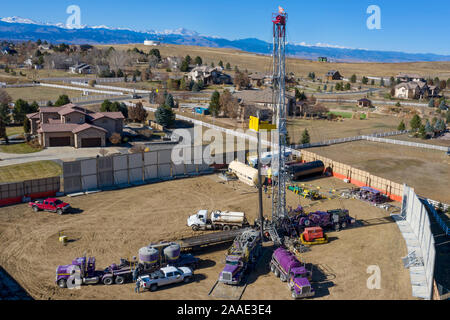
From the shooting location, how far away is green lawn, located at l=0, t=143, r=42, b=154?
139 ft

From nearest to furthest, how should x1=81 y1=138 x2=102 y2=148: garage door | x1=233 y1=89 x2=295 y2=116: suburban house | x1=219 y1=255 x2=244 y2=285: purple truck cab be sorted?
x1=219 y1=255 x2=244 y2=285: purple truck cab → x1=81 y1=138 x2=102 y2=148: garage door → x1=233 y1=89 x2=295 y2=116: suburban house

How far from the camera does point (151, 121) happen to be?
56625 mm

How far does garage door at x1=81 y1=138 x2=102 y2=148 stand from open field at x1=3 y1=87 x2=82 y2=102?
34.8m

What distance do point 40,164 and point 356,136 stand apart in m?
39.3

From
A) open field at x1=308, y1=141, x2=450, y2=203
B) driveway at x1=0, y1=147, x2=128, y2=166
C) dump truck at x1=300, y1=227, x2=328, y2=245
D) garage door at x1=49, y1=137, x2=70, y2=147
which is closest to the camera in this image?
dump truck at x1=300, y1=227, x2=328, y2=245

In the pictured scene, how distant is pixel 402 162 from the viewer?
138ft

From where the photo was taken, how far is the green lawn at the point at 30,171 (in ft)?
112

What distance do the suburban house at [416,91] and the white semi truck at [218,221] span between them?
84574 mm

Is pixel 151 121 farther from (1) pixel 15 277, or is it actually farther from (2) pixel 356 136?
(1) pixel 15 277

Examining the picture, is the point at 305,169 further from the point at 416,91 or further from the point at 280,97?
the point at 416,91

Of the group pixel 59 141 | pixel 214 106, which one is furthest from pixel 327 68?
pixel 59 141

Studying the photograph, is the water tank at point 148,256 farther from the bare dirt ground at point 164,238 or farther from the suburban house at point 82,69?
the suburban house at point 82,69

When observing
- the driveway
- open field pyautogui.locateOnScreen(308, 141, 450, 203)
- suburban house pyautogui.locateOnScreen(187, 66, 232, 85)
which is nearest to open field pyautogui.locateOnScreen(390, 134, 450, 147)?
open field pyautogui.locateOnScreen(308, 141, 450, 203)

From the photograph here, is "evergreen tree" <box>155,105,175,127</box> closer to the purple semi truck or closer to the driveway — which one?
the driveway
